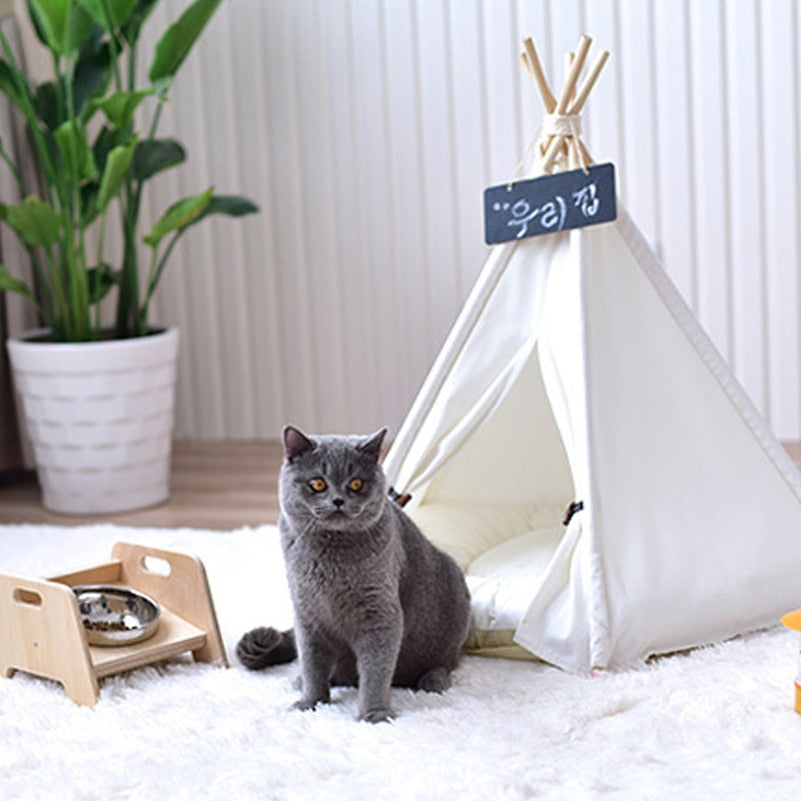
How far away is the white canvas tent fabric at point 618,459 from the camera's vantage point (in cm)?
213

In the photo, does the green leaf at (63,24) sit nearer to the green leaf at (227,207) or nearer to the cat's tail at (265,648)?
the green leaf at (227,207)

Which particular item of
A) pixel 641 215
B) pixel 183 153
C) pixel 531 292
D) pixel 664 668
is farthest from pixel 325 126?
pixel 664 668

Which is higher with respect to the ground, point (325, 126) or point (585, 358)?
point (325, 126)

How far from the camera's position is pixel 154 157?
136 inches

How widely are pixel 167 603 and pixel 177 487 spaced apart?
50.5 inches

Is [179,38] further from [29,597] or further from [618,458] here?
[618,458]

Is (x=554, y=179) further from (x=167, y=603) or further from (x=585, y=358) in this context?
(x=167, y=603)

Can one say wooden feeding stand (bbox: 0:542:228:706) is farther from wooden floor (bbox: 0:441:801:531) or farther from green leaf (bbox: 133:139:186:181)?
green leaf (bbox: 133:139:186:181)

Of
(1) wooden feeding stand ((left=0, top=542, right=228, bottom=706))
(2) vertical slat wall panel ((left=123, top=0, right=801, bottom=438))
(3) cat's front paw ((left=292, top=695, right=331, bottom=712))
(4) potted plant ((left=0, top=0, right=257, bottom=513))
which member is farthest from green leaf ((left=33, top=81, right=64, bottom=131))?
(3) cat's front paw ((left=292, top=695, right=331, bottom=712))

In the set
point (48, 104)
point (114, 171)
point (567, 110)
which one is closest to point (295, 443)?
point (567, 110)

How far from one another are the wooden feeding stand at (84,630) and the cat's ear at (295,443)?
391 mm

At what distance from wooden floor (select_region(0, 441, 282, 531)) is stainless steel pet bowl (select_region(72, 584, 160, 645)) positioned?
3.03 ft

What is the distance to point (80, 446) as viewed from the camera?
11.0ft

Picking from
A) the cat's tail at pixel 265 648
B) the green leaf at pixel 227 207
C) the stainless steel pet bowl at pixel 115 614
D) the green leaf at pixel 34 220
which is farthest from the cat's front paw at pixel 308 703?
the green leaf at pixel 227 207
